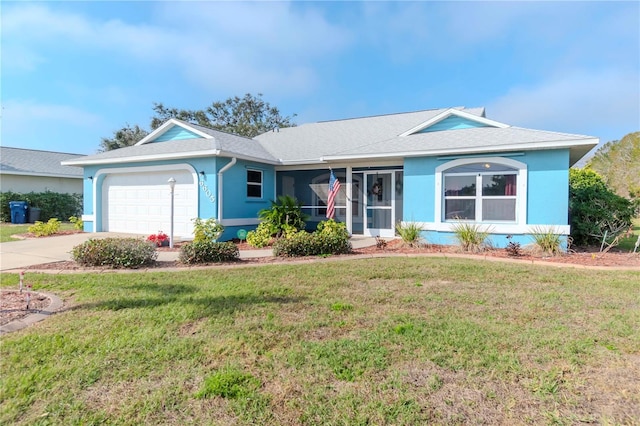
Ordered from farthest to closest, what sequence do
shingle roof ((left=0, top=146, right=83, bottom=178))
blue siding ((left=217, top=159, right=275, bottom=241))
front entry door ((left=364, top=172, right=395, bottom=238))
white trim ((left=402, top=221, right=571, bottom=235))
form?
1. shingle roof ((left=0, top=146, right=83, bottom=178))
2. front entry door ((left=364, top=172, right=395, bottom=238))
3. blue siding ((left=217, top=159, right=275, bottom=241))
4. white trim ((left=402, top=221, right=571, bottom=235))

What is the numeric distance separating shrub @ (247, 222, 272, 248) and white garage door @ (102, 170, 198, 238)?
264 centimetres

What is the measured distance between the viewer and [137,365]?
3131mm

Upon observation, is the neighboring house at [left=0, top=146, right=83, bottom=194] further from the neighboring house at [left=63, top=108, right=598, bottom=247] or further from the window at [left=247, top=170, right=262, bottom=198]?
the window at [left=247, top=170, right=262, bottom=198]

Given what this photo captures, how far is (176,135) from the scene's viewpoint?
1477cm

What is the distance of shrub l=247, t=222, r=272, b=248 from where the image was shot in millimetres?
10718

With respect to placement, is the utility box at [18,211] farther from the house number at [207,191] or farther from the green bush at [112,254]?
the green bush at [112,254]

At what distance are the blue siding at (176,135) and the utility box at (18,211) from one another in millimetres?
9714

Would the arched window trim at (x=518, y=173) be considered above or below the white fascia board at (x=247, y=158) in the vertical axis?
below

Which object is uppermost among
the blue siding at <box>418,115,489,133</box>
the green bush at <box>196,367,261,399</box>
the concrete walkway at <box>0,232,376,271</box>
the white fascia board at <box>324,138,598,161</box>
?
the blue siding at <box>418,115,489,133</box>

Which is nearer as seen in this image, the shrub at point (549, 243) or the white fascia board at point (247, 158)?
the shrub at point (549, 243)

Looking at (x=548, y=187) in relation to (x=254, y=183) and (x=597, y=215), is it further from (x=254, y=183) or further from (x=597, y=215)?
(x=254, y=183)

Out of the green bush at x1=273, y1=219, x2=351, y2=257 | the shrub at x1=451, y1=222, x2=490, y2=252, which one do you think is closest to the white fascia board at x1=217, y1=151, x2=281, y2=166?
the green bush at x1=273, y1=219, x2=351, y2=257

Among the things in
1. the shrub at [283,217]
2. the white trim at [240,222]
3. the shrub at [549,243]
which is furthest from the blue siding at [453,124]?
the white trim at [240,222]

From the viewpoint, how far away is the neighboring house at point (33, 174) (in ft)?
68.7
